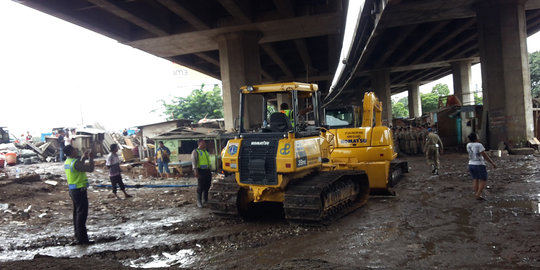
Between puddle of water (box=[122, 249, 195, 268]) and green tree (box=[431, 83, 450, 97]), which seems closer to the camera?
puddle of water (box=[122, 249, 195, 268])

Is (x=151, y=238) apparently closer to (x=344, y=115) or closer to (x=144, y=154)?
(x=344, y=115)

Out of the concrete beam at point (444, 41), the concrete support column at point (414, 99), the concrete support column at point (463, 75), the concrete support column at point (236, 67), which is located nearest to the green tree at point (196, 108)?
the concrete support column at point (236, 67)

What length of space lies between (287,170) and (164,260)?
2.33 meters

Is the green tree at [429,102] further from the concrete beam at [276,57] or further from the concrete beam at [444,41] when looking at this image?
the concrete beam at [276,57]

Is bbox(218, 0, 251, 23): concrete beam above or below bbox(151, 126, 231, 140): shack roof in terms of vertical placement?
above

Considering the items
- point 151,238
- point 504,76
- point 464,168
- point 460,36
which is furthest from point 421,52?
point 151,238

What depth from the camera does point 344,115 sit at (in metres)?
10.2

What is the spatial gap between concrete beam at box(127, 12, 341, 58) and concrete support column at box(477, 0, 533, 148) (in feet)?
22.6

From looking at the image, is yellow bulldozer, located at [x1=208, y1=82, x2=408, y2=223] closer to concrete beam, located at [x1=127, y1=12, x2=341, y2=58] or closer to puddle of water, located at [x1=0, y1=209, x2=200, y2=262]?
puddle of water, located at [x1=0, y1=209, x2=200, y2=262]

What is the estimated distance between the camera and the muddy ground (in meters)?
4.57

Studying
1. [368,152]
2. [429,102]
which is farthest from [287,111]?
[429,102]

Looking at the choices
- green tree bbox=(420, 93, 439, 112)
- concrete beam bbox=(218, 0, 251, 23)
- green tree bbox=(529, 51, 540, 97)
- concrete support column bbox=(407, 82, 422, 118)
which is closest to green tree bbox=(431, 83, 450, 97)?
green tree bbox=(420, 93, 439, 112)

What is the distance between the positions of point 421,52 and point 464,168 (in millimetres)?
19156

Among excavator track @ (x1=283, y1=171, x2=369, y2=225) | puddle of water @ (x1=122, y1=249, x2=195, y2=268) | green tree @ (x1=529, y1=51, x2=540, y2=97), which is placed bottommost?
puddle of water @ (x1=122, y1=249, x2=195, y2=268)
